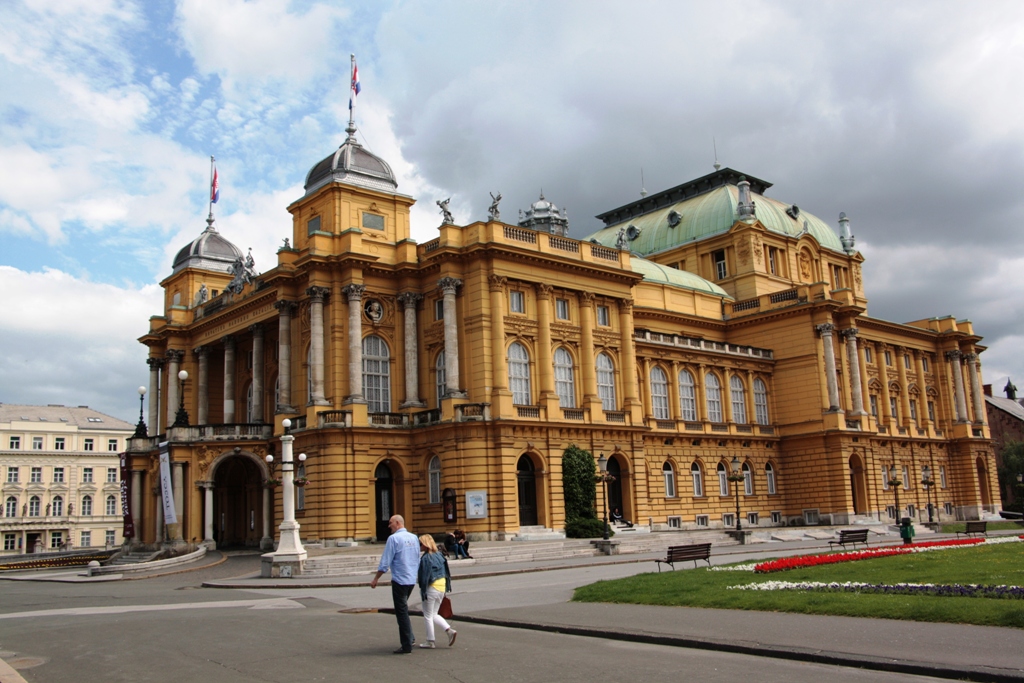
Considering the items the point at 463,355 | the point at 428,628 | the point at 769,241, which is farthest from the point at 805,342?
the point at 428,628

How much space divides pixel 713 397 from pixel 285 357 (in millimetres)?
28744

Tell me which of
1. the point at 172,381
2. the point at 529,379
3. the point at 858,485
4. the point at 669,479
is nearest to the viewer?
the point at 529,379

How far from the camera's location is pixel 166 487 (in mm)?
50844

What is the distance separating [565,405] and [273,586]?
78.6 feet

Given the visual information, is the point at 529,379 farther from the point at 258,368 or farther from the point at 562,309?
the point at 258,368

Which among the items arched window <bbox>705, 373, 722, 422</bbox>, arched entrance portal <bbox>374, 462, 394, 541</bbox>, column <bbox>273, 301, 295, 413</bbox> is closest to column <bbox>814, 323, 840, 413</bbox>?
arched window <bbox>705, 373, 722, 422</bbox>

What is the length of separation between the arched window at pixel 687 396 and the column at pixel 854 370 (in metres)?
12.4

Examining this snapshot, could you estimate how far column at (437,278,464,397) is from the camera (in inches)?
1875

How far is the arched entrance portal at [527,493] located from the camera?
47.9m

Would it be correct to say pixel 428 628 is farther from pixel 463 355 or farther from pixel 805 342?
pixel 805 342

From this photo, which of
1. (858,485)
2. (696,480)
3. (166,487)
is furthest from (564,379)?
(858,485)

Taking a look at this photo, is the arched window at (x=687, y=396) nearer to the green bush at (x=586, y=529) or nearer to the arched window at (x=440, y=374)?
the green bush at (x=586, y=529)

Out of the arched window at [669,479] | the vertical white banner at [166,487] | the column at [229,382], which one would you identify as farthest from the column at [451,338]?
the column at [229,382]

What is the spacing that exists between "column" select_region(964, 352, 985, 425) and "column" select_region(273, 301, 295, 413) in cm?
6037
